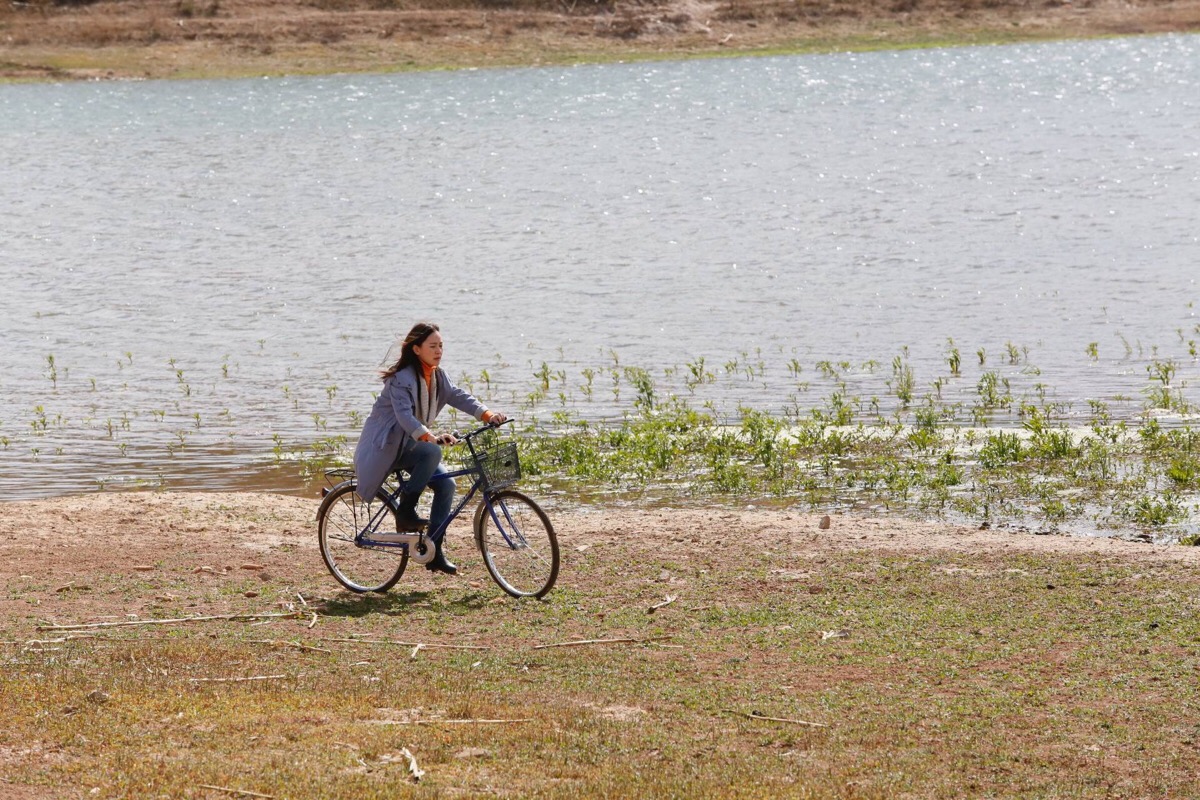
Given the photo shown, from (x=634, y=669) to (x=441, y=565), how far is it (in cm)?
246

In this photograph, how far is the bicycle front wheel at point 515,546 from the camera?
34.9 feet

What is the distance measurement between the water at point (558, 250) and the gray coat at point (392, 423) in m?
4.68

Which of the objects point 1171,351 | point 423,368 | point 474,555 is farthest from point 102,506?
point 1171,351

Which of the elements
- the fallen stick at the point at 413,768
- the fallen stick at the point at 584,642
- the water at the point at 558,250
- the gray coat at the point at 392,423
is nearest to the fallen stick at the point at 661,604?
the fallen stick at the point at 584,642

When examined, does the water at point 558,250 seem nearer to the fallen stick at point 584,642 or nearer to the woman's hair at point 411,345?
the woman's hair at point 411,345

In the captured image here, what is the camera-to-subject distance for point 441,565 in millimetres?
10953

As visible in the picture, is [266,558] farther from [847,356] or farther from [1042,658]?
[847,356]

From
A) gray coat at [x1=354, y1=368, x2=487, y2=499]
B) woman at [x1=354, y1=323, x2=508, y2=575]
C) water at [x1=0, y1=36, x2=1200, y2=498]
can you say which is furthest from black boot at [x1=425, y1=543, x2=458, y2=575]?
water at [x1=0, y1=36, x2=1200, y2=498]

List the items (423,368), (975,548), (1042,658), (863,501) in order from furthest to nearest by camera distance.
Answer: (863,501) → (975,548) → (423,368) → (1042,658)

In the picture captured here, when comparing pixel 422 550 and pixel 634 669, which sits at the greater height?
pixel 422 550

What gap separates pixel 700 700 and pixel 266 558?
4.89 metres

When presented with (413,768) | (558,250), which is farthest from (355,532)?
(558,250)

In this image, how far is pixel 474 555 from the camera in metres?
11.9

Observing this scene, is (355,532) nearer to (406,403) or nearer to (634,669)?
(406,403)
